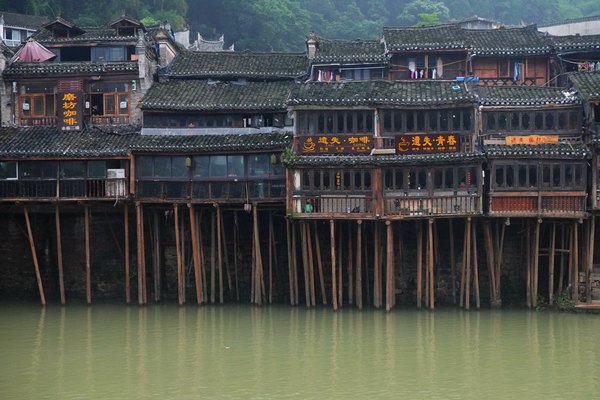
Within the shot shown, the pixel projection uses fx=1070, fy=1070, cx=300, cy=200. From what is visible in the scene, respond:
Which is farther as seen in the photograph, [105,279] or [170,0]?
[170,0]

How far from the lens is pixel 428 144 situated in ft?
132

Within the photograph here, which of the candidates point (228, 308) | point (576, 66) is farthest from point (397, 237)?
point (576, 66)

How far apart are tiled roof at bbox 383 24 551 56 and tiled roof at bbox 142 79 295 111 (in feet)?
17.1

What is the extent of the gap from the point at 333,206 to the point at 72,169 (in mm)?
10993

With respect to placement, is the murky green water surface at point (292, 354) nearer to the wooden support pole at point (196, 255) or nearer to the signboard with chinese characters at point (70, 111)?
the wooden support pole at point (196, 255)

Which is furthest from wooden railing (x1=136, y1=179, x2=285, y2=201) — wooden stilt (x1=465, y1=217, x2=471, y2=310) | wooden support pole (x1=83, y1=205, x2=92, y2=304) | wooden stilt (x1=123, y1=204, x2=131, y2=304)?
wooden stilt (x1=465, y1=217, x2=471, y2=310)

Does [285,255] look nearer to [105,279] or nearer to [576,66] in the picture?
[105,279]

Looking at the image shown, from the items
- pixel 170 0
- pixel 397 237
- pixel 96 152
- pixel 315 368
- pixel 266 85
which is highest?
pixel 170 0

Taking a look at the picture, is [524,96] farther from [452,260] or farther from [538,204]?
[452,260]

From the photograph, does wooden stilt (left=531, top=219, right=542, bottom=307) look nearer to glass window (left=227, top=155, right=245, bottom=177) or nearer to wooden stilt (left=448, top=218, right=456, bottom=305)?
wooden stilt (left=448, top=218, right=456, bottom=305)

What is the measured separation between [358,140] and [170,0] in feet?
120

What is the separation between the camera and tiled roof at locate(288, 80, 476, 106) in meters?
40.2

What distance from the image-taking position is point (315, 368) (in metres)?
31.1

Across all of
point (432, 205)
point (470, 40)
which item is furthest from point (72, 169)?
point (470, 40)
